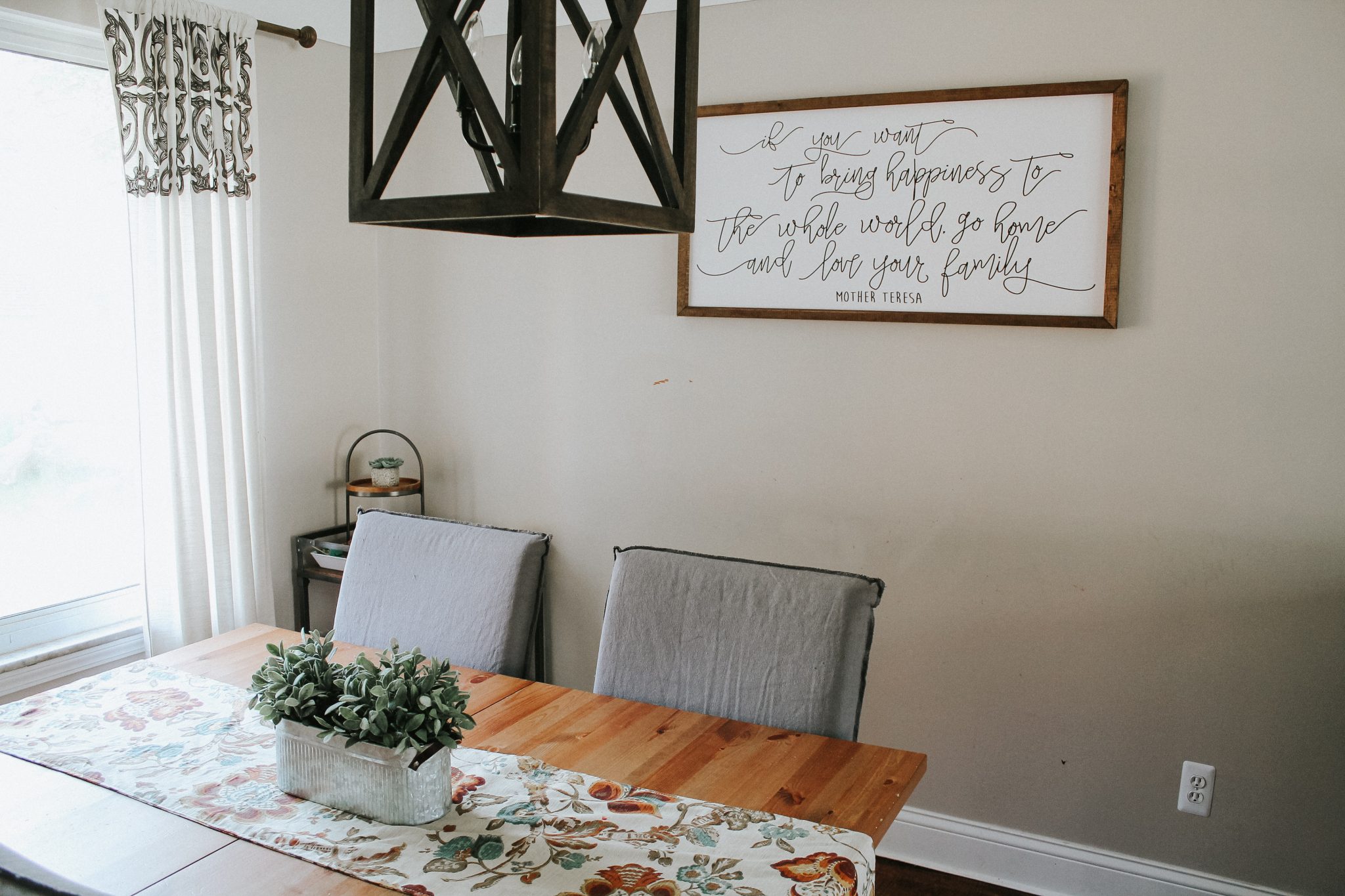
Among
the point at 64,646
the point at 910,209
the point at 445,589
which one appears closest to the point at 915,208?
the point at 910,209

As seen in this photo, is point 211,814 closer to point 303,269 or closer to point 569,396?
point 569,396

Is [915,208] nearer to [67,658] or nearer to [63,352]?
[63,352]

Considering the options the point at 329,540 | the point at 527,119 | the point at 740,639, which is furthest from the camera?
the point at 329,540

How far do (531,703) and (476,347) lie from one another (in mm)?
1459

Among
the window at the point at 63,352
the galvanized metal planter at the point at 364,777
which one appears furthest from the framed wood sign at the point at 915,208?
the galvanized metal planter at the point at 364,777

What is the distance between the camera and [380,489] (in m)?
2.85

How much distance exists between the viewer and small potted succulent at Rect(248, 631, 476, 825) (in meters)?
1.26

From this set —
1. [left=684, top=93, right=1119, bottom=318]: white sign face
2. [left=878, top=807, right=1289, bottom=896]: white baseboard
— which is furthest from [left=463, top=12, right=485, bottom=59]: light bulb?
[left=878, top=807, right=1289, bottom=896]: white baseboard

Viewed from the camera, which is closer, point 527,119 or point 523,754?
point 527,119

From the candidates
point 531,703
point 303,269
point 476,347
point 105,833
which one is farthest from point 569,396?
point 105,833

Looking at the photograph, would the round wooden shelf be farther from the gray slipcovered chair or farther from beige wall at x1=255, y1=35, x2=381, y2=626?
the gray slipcovered chair

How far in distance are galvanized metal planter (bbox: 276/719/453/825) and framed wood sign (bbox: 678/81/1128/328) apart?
1.53 metres

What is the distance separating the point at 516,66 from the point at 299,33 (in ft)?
6.69

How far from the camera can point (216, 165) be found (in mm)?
2410
